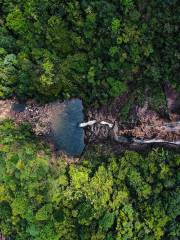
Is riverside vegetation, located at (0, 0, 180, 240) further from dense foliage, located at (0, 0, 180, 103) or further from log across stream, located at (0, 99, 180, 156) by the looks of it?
log across stream, located at (0, 99, 180, 156)

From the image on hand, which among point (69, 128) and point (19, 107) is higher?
point (19, 107)

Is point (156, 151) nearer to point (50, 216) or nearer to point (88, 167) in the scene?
point (88, 167)

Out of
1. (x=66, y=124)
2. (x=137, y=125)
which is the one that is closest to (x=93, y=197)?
(x=137, y=125)

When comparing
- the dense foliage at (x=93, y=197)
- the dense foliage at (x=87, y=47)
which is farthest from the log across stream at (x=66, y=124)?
the dense foliage at (x=93, y=197)

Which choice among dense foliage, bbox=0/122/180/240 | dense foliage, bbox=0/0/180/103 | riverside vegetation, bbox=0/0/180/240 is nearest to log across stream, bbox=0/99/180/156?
dense foliage, bbox=0/0/180/103

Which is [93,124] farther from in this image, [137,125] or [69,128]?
[137,125]

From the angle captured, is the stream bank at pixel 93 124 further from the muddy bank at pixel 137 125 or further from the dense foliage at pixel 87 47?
the dense foliage at pixel 87 47
